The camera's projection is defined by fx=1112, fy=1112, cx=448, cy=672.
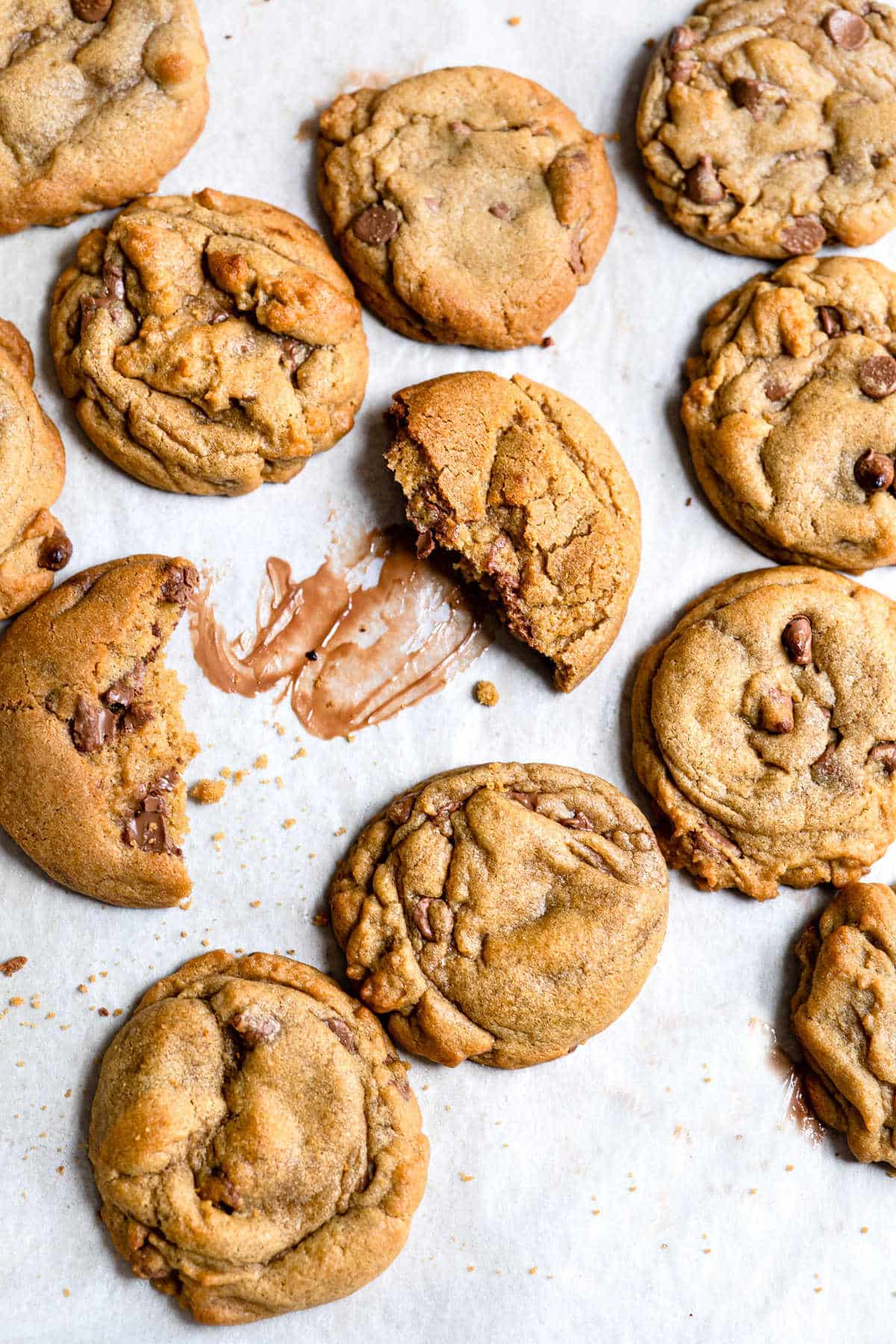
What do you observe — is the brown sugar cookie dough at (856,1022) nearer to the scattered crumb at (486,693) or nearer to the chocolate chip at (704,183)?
the scattered crumb at (486,693)

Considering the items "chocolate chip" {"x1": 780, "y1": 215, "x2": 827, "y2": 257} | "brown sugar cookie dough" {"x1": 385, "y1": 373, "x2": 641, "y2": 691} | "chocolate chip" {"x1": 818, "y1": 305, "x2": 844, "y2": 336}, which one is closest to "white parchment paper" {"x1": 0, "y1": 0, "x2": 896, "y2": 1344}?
"chocolate chip" {"x1": 780, "y1": 215, "x2": 827, "y2": 257}

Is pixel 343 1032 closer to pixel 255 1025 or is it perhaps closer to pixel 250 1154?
pixel 255 1025

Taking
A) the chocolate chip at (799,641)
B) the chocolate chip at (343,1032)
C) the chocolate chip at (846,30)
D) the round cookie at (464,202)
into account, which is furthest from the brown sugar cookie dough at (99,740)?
the chocolate chip at (846,30)

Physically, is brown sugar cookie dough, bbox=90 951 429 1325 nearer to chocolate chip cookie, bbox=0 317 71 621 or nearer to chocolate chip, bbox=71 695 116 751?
chocolate chip, bbox=71 695 116 751

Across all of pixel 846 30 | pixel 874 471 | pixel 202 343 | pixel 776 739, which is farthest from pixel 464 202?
pixel 776 739

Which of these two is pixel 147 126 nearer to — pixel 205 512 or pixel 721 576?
pixel 205 512

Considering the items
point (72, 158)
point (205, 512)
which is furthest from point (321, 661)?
point (72, 158)

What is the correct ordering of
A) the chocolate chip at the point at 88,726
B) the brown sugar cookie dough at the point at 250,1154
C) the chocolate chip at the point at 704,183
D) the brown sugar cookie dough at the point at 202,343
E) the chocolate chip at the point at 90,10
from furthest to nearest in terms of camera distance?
the chocolate chip at the point at 704,183 < the chocolate chip at the point at 90,10 < the brown sugar cookie dough at the point at 202,343 < the chocolate chip at the point at 88,726 < the brown sugar cookie dough at the point at 250,1154
